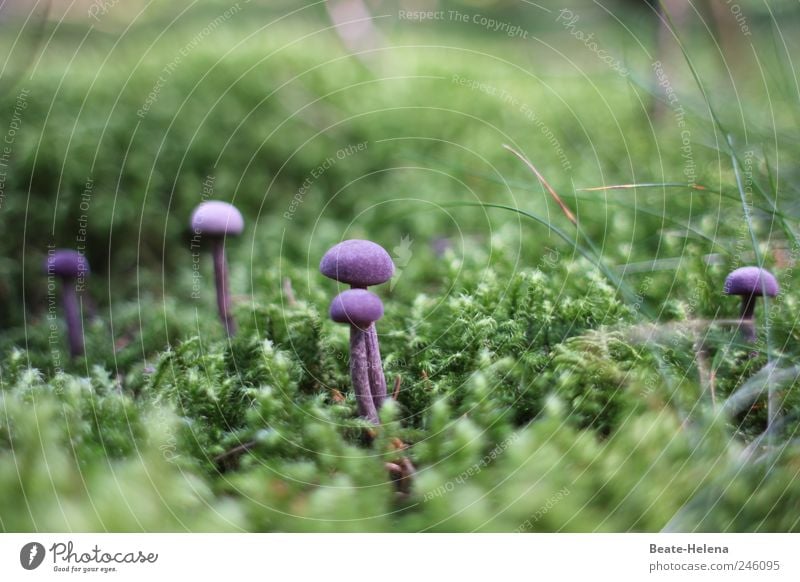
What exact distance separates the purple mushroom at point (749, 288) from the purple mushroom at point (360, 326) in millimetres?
656

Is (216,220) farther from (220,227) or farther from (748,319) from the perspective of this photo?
(748,319)

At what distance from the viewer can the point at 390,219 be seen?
2.15 meters

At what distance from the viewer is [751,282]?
1053 millimetres

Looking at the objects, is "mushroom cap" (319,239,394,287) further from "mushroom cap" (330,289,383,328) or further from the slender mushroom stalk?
the slender mushroom stalk

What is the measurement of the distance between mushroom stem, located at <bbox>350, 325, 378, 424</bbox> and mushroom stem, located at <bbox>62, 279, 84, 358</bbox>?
800mm

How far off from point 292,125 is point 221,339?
125cm

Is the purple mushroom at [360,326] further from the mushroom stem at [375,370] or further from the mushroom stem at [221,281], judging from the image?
the mushroom stem at [221,281]

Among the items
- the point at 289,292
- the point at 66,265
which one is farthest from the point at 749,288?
the point at 66,265

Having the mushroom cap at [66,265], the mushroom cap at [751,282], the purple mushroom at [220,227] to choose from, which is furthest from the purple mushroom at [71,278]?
the mushroom cap at [751,282]

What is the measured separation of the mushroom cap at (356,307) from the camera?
0.92m

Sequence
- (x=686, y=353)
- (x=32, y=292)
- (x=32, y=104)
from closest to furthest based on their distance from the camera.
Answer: (x=686, y=353)
(x=32, y=292)
(x=32, y=104)
